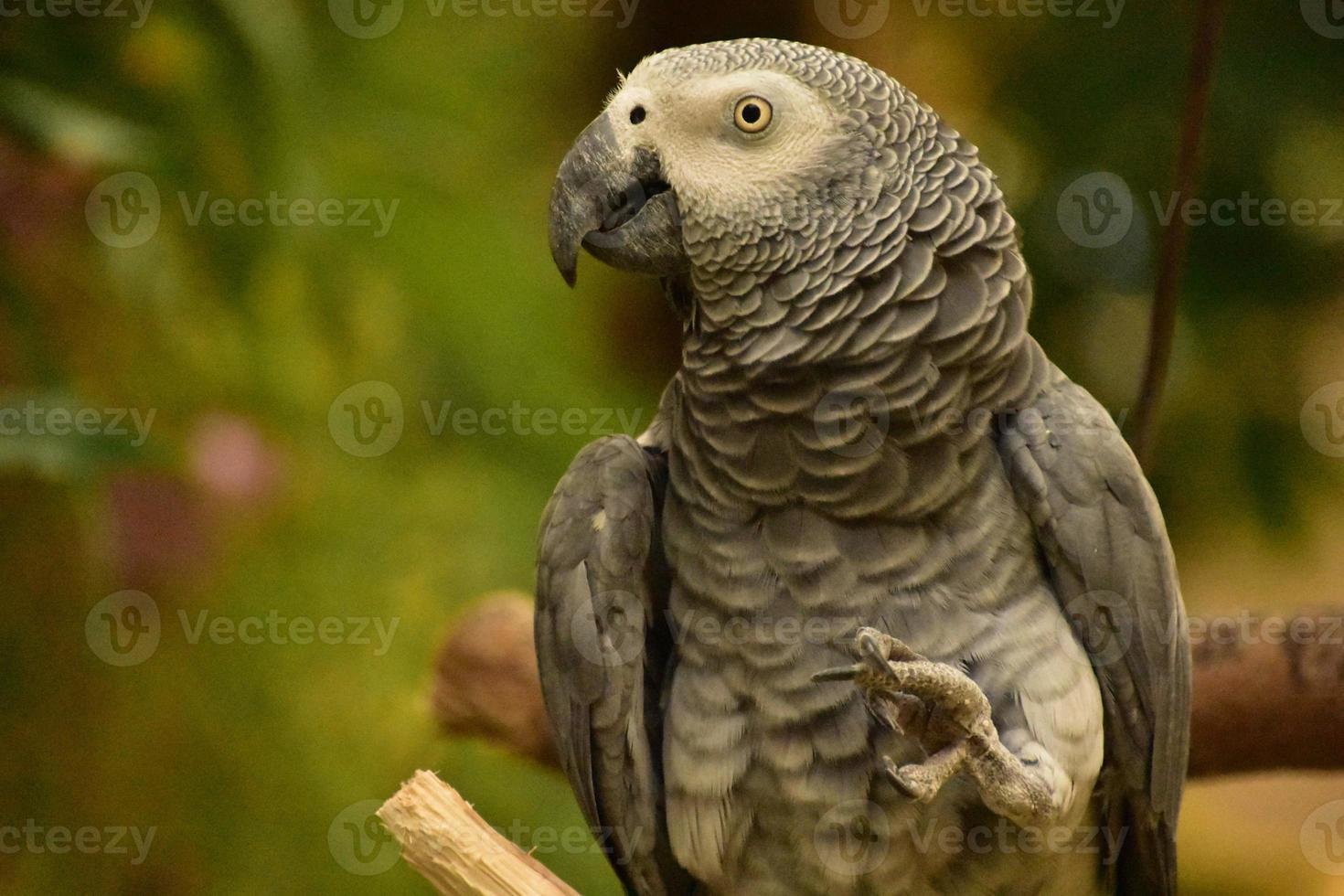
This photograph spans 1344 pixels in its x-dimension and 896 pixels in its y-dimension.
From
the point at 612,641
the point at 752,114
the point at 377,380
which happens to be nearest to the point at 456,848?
the point at 612,641

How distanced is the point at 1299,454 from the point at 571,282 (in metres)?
1.94

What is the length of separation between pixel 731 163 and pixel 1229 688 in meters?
1.38

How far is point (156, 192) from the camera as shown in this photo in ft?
8.14

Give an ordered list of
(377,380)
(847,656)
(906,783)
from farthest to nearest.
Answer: (377,380), (847,656), (906,783)

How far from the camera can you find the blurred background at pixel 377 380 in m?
2.52

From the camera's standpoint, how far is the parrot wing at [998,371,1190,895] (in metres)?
1.41

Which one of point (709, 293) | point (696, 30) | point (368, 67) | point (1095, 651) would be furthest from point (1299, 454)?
point (368, 67)

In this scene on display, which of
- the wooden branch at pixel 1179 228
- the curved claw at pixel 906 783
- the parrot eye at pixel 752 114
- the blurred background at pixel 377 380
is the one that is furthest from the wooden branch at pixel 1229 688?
the parrot eye at pixel 752 114

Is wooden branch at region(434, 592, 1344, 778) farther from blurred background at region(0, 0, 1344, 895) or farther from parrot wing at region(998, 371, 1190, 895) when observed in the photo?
parrot wing at region(998, 371, 1190, 895)

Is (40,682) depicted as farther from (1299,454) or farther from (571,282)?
(1299,454)

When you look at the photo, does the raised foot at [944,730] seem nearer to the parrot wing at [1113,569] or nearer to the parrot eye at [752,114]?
the parrot wing at [1113,569]

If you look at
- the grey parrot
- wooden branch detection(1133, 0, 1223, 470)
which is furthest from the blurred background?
the grey parrot

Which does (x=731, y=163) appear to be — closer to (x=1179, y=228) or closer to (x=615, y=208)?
(x=615, y=208)

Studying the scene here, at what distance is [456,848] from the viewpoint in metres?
1.26
